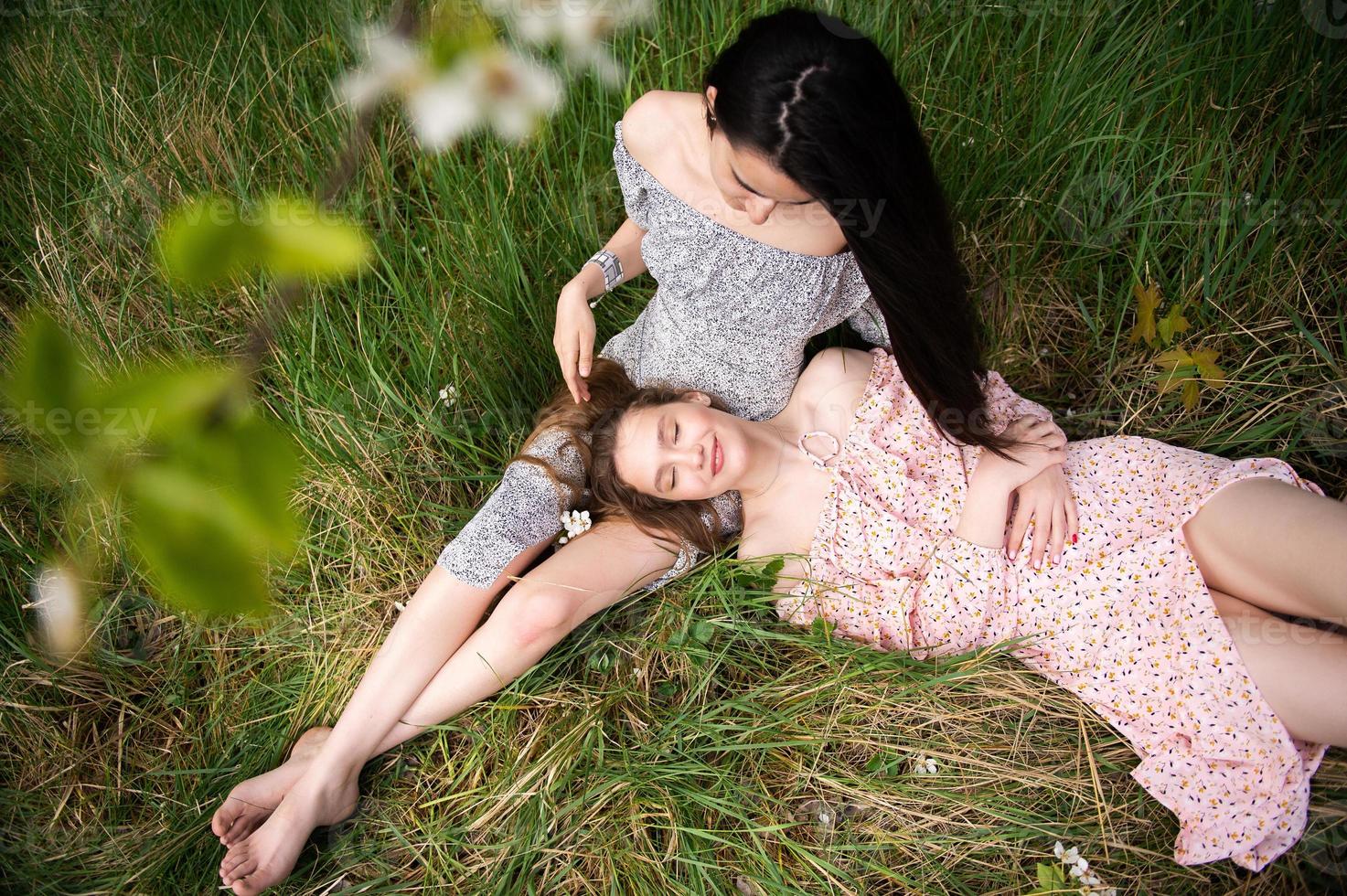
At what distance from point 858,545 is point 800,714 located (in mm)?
442

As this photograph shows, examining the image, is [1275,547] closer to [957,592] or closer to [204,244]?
[957,592]

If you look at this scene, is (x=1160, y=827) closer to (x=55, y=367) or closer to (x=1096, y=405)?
(x=1096, y=405)

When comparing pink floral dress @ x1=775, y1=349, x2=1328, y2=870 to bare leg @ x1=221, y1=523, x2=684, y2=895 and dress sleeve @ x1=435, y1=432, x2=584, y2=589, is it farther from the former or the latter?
dress sleeve @ x1=435, y1=432, x2=584, y2=589

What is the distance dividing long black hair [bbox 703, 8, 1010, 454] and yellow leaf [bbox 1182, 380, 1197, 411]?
0.84 m

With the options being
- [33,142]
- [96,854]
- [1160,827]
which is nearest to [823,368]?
[1160,827]

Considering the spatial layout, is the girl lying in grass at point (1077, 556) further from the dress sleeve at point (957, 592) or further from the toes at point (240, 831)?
the toes at point (240, 831)

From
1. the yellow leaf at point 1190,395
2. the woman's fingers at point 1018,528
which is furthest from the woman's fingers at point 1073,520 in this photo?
the yellow leaf at point 1190,395

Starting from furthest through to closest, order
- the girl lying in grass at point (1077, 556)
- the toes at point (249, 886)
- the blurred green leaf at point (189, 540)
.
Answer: the toes at point (249, 886), the girl lying in grass at point (1077, 556), the blurred green leaf at point (189, 540)

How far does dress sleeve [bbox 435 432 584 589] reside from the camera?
84.8 inches

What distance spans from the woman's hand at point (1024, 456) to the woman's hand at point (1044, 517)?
28 millimetres

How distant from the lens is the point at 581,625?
7.54 ft

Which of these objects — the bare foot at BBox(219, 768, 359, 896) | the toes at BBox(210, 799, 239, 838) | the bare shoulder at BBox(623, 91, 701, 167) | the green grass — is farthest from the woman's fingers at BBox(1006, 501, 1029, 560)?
the toes at BBox(210, 799, 239, 838)

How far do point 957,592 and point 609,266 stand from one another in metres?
1.21

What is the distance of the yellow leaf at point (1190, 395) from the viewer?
221 cm
